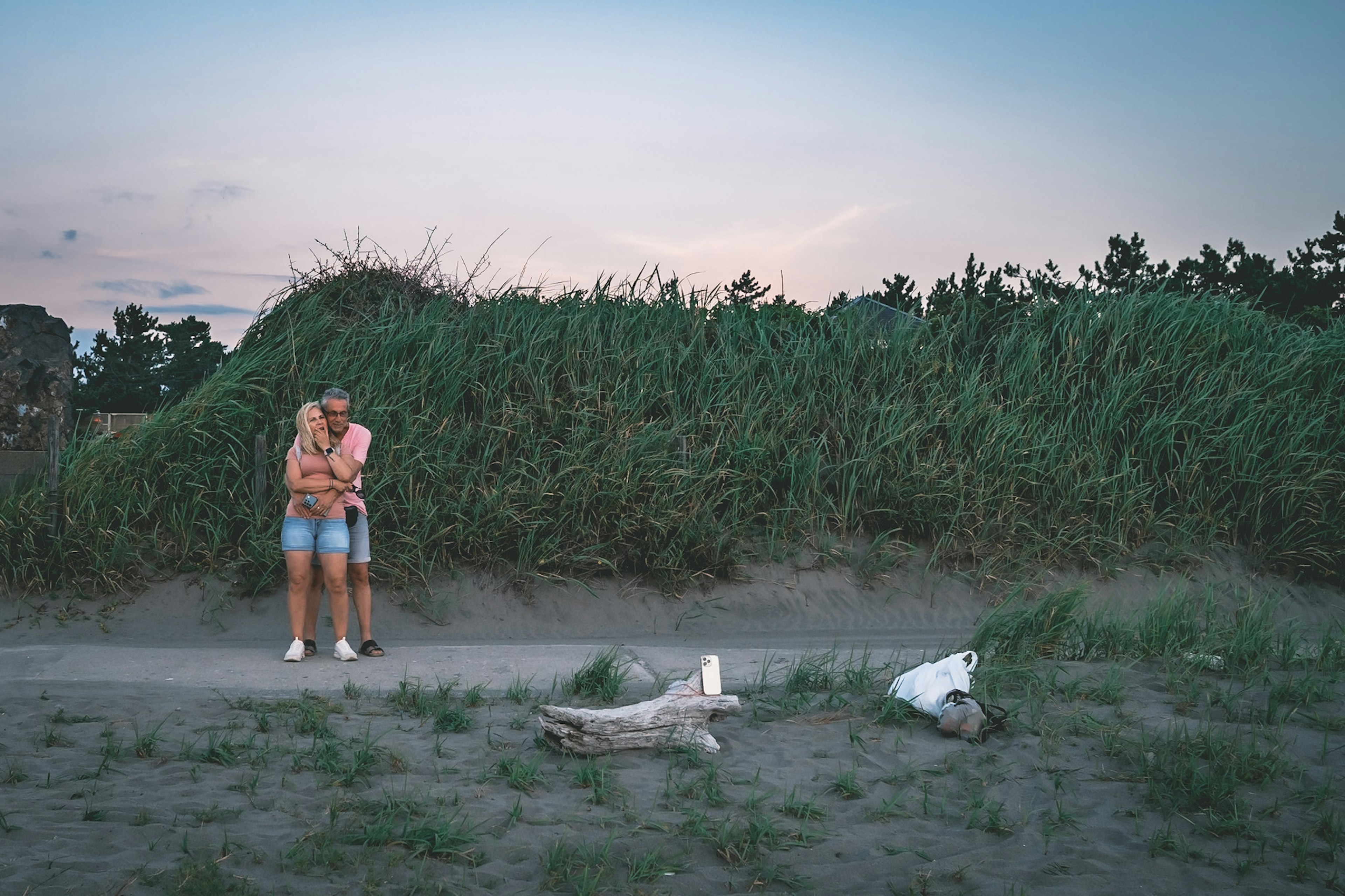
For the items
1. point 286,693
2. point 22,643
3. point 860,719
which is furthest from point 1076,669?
point 22,643

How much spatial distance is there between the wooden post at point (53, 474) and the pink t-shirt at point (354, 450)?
116 inches

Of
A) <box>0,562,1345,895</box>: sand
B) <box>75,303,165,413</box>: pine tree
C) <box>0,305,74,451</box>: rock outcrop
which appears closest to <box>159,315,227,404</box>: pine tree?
<box>75,303,165,413</box>: pine tree

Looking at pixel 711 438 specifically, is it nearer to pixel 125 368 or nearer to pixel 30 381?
pixel 30 381

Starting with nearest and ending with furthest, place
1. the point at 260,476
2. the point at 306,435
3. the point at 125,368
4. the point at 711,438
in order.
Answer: the point at 306,435, the point at 260,476, the point at 711,438, the point at 125,368

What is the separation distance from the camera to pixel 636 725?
4246mm

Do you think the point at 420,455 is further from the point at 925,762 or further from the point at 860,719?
the point at 925,762

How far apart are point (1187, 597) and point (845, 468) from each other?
3.08 m

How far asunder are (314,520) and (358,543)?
0.31m

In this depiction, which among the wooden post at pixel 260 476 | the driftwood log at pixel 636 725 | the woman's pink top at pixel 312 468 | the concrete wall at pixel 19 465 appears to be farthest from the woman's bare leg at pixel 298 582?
the concrete wall at pixel 19 465

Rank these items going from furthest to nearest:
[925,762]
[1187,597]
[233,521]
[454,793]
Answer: [233,521] → [1187,597] → [925,762] → [454,793]

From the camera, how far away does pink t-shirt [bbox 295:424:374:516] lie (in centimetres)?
614

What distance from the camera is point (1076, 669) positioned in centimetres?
531

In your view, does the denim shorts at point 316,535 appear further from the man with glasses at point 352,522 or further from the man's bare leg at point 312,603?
the man's bare leg at point 312,603

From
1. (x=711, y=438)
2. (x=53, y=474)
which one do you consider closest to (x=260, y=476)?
(x=53, y=474)
